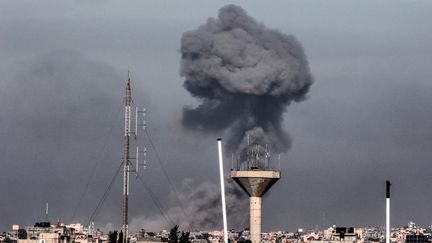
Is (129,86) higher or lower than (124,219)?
higher

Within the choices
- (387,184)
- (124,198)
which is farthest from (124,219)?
(387,184)

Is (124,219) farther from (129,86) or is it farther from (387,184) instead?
(387,184)

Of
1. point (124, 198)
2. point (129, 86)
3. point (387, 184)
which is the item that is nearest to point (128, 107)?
point (129, 86)

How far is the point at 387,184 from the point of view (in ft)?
307

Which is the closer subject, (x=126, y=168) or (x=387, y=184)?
(x=387, y=184)

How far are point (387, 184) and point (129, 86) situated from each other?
75.5 meters

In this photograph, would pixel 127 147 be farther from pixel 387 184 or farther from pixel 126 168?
pixel 387 184

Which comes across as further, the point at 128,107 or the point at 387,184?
the point at 128,107

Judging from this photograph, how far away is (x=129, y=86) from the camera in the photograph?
16362 centimetres

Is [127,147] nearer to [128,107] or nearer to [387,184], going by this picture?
[128,107]

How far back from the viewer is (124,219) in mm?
162125

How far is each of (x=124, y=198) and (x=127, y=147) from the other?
23.5 ft

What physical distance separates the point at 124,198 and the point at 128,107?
13.0m

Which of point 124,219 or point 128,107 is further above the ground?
point 128,107
